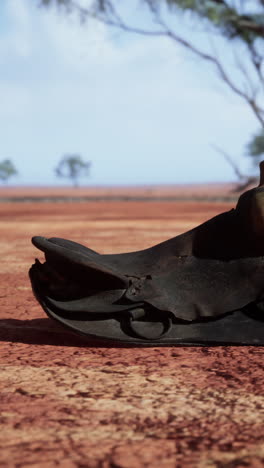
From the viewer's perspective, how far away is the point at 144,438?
1.64 meters

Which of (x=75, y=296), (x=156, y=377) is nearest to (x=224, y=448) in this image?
(x=156, y=377)

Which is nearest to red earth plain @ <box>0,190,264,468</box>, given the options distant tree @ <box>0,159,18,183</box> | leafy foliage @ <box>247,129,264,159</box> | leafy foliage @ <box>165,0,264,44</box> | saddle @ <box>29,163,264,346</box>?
saddle @ <box>29,163,264,346</box>

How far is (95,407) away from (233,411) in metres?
0.42

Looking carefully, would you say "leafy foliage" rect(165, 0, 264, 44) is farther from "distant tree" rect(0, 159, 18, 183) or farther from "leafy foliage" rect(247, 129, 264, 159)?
"distant tree" rect(0, 159, 18, 183)

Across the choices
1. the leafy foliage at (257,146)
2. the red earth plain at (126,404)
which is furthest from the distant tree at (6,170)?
the red earth plain at (126,404)

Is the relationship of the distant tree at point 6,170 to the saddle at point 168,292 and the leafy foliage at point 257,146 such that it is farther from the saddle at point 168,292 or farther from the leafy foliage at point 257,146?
the saddle at point 168,292

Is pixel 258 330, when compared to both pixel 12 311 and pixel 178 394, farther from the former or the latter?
pixel 12 311

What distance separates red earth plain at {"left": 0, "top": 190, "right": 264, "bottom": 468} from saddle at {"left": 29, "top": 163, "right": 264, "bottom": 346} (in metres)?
0.09

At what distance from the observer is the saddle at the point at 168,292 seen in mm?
2479

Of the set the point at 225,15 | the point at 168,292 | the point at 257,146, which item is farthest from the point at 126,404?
the point at 257,146

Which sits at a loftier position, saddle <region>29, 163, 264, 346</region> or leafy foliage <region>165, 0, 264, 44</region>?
leafy foliage <region>165, 0, 264, 44</region>

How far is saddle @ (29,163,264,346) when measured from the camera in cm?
248

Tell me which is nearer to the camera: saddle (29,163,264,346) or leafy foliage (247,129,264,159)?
saddle (29,163,264,346)

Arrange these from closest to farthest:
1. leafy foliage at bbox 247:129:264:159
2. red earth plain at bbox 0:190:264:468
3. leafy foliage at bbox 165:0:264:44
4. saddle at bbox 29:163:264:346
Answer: red earth plain at bbox 0:190:264:468, saddle at bbox 29:163:264:346, leafy foliage at bbox 165:0:264:44, leafy foliage at bbox 247:129:264:159
